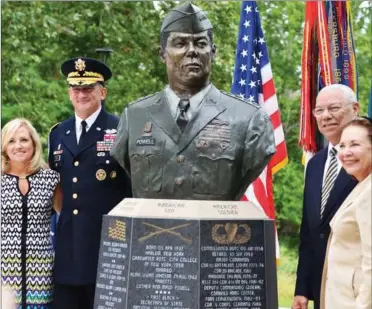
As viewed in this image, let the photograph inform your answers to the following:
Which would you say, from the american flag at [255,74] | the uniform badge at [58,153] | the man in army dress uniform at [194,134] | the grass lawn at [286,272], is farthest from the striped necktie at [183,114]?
the grass lawn at [286,272]

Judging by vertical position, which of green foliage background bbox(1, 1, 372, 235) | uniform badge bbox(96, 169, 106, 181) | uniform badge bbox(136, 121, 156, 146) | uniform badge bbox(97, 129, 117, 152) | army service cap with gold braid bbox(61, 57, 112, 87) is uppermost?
green foliage background bbox(1, 1, 372, 235)

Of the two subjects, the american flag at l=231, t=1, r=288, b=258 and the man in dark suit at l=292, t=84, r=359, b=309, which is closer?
the man in dark suit at l=292, t=84, r=359, b=309

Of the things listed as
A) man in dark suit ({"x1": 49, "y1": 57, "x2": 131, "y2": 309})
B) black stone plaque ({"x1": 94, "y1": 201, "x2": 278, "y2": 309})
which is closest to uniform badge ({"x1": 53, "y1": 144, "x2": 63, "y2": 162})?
man in dark suit ({"x1": 49, "y1": 57, "x2": 131, "y2": 309})

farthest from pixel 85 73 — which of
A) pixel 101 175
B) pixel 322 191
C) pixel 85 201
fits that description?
pixel 322 191

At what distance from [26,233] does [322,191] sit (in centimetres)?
183

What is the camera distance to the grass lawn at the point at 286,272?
12623 millimetres

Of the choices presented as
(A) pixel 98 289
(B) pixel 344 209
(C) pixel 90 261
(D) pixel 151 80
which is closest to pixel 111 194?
(C) pixel 90 261

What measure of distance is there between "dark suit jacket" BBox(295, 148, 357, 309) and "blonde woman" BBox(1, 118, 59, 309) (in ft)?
5.18

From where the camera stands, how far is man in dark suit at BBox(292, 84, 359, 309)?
5.47 metres

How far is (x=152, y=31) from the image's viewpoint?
40.7 feet

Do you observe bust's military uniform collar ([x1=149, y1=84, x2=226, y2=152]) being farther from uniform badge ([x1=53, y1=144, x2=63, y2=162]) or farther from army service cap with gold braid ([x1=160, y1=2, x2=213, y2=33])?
uniform badge ([x1=53, y1=144, x2=63, y2=162])

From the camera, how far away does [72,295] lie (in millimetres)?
5863

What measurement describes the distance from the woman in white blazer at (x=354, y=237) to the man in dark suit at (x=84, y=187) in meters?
1.64

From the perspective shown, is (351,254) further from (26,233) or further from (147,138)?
(26,233)
